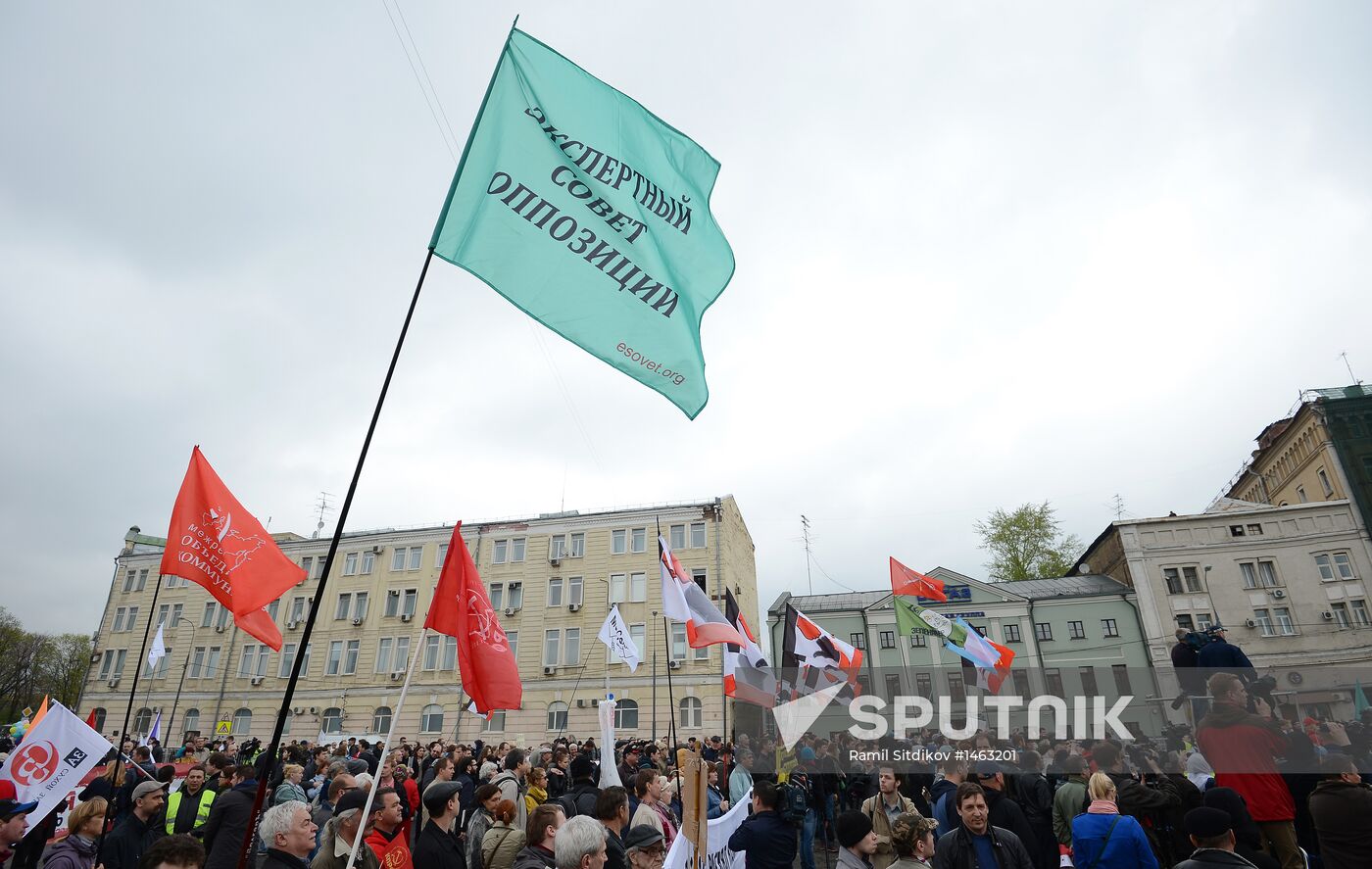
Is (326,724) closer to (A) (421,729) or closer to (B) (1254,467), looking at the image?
(A) (421,729)

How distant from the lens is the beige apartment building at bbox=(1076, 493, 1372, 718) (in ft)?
136

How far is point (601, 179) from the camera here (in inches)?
224

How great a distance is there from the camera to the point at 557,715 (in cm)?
3903

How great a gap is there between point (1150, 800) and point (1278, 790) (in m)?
1.40

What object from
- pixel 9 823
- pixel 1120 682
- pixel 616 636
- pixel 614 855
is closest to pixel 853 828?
pixel 614 855

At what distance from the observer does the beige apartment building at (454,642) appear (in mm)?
39000

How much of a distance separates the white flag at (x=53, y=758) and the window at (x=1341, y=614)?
5613 centimetres

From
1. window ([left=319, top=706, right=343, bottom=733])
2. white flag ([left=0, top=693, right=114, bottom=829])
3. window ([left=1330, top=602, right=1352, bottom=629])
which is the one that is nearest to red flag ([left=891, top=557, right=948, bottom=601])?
white flag ([left=0, top=693, right=114, bottom=829])

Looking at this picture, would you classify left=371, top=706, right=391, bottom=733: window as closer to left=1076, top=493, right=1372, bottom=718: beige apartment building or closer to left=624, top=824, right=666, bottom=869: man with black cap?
left=624, top=824, right=666, bottom=869: man with black cap

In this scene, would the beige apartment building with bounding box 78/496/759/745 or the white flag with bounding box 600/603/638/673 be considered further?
the beige apartment building with bounding box 78/496/759/745

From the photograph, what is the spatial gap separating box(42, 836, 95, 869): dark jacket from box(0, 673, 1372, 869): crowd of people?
10 mm

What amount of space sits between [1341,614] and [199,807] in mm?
55659

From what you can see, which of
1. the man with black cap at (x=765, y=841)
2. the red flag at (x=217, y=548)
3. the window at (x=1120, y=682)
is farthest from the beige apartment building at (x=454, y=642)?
the man with black cap at (x=765, y=841)

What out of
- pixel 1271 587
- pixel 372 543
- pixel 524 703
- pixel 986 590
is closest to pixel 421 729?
pixel 524 703
